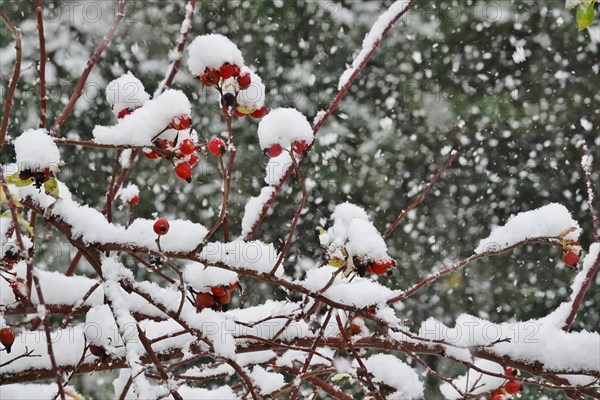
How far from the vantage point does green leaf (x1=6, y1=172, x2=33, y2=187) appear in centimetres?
80

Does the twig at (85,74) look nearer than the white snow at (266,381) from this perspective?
Yes

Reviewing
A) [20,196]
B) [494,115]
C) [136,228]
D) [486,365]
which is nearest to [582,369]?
[486,365]

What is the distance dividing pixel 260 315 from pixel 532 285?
3.58 m

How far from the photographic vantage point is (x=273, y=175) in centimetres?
125

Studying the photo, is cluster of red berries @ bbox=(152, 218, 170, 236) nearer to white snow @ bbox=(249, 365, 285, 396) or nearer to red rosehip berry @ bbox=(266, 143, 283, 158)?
red rosehip berry @ bbox=(266, 143, 283, 158)

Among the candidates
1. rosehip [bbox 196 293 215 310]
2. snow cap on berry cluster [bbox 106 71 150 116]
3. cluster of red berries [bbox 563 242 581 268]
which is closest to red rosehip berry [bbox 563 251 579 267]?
cluster of red berries [bbox 563 242 581 268]

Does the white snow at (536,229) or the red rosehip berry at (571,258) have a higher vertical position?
the white snow at (536,229)

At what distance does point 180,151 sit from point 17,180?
24 cm

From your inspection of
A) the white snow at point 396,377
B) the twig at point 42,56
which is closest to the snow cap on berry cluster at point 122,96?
the twig at point 42,56

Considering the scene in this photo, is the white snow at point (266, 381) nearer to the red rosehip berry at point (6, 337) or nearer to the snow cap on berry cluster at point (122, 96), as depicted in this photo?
the red rosehip berry at point (6, 337)

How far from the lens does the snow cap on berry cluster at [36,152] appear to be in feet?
2.64

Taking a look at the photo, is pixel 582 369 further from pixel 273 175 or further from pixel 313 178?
pixel 313 178

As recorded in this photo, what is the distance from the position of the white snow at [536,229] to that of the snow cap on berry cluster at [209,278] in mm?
444

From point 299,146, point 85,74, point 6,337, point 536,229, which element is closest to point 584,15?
point 536,229
